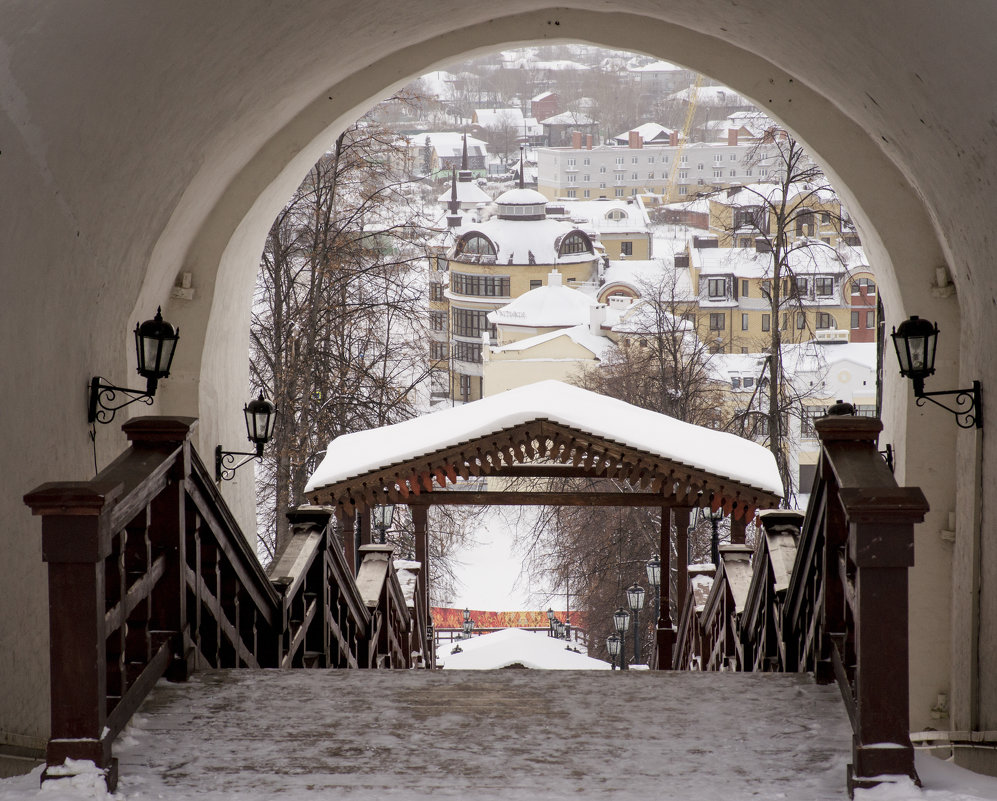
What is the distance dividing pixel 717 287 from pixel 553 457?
129 feet

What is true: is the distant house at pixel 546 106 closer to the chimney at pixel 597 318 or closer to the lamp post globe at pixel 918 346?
the chimney at pixel 597 318

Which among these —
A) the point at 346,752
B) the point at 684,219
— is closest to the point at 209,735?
the point at 346,752

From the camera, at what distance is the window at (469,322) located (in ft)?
187

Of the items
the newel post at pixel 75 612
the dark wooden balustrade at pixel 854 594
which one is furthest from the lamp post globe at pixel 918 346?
the newel post at pixel 75 612

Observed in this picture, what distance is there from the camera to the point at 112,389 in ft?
20.5

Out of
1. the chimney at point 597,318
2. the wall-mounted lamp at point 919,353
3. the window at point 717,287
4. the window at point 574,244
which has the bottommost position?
the wall-mounted lamp at point 919,353

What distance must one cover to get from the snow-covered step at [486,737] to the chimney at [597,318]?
42685mm

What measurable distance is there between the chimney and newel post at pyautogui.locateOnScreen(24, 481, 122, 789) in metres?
43.9

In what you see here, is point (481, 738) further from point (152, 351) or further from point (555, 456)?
point (555, 456)

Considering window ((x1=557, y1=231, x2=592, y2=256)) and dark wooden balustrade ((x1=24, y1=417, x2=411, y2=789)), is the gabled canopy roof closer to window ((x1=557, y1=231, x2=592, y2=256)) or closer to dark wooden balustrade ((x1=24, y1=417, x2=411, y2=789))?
dark wooden balustrade ((x1=24, y1=417, x2=411, y2=789))

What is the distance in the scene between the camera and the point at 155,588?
397 centimetres

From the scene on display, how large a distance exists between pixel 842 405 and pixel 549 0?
4.08 meters

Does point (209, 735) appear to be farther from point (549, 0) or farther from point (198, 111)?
point (549, 0)

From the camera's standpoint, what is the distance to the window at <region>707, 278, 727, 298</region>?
Answer: 47.3 metres
